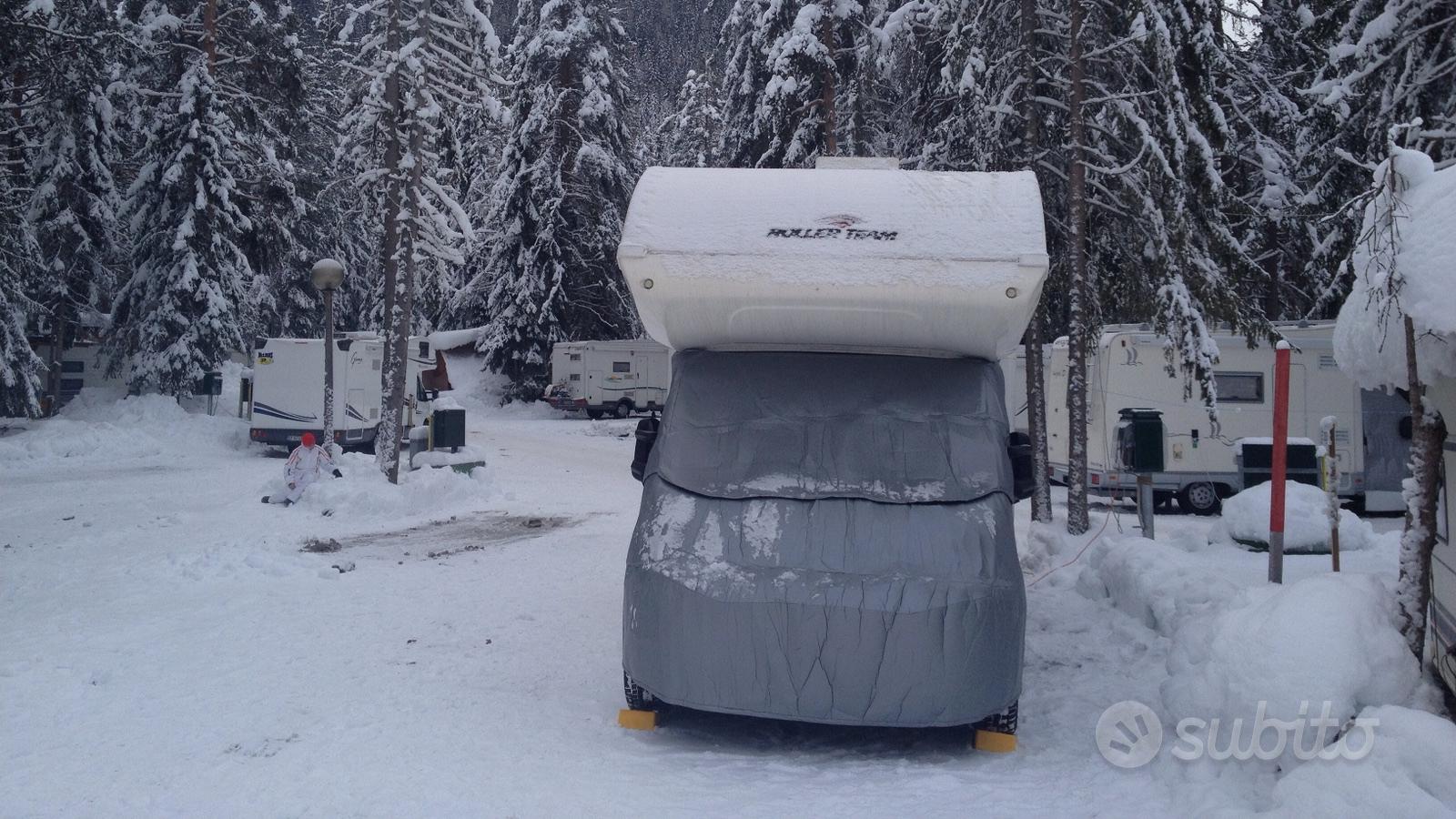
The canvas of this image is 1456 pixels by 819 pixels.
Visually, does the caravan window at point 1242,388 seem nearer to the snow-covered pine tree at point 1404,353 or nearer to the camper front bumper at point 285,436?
the snow-covered pine tree at point 1404,353

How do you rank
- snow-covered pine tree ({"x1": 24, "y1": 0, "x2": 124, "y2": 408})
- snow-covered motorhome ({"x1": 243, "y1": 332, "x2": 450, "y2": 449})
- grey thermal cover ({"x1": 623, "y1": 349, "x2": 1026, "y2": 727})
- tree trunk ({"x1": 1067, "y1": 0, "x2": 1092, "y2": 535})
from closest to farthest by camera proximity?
grey thermal cover ({"x1": 623, "y1": 349, "x2": 1026, "y2": 727})
tree trunk ({"x1": 1067, "y1": 0, "x2": 1092, "y2": 535})
snow-covered motorhome ({"x1": 243, "y1": 332, "x2": 450, "y2": 449})
snow-covered pine tree ({"x1": 24, "y1": 0, "x2": 124, "y2": 408})

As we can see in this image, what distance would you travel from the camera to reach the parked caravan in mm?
5348

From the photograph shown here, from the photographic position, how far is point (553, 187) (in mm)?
37156

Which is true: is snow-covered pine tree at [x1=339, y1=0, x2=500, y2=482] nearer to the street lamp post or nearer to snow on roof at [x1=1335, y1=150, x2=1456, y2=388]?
the street lamp post

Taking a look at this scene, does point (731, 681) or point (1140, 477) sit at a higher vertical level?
point (1140, 477)

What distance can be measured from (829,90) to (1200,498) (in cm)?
1094

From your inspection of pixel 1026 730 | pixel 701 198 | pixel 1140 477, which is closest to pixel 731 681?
pixel 1026 730

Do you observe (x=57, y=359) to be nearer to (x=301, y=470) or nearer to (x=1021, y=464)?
(x=301, y=470)

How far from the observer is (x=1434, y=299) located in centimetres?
418

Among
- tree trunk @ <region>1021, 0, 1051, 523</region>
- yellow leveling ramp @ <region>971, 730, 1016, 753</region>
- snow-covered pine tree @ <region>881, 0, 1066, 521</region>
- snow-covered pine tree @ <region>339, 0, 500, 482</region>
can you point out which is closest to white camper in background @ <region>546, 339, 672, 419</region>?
snow-covered pine tree @ <region>339, 0, 500, 482</region>

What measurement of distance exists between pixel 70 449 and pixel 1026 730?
2153 centimetres

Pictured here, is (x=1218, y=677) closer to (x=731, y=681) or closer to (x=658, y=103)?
(x=731, y=681)

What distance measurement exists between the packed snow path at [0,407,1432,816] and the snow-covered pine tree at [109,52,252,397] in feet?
51.2

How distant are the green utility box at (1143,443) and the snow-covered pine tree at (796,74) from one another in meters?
12.4
